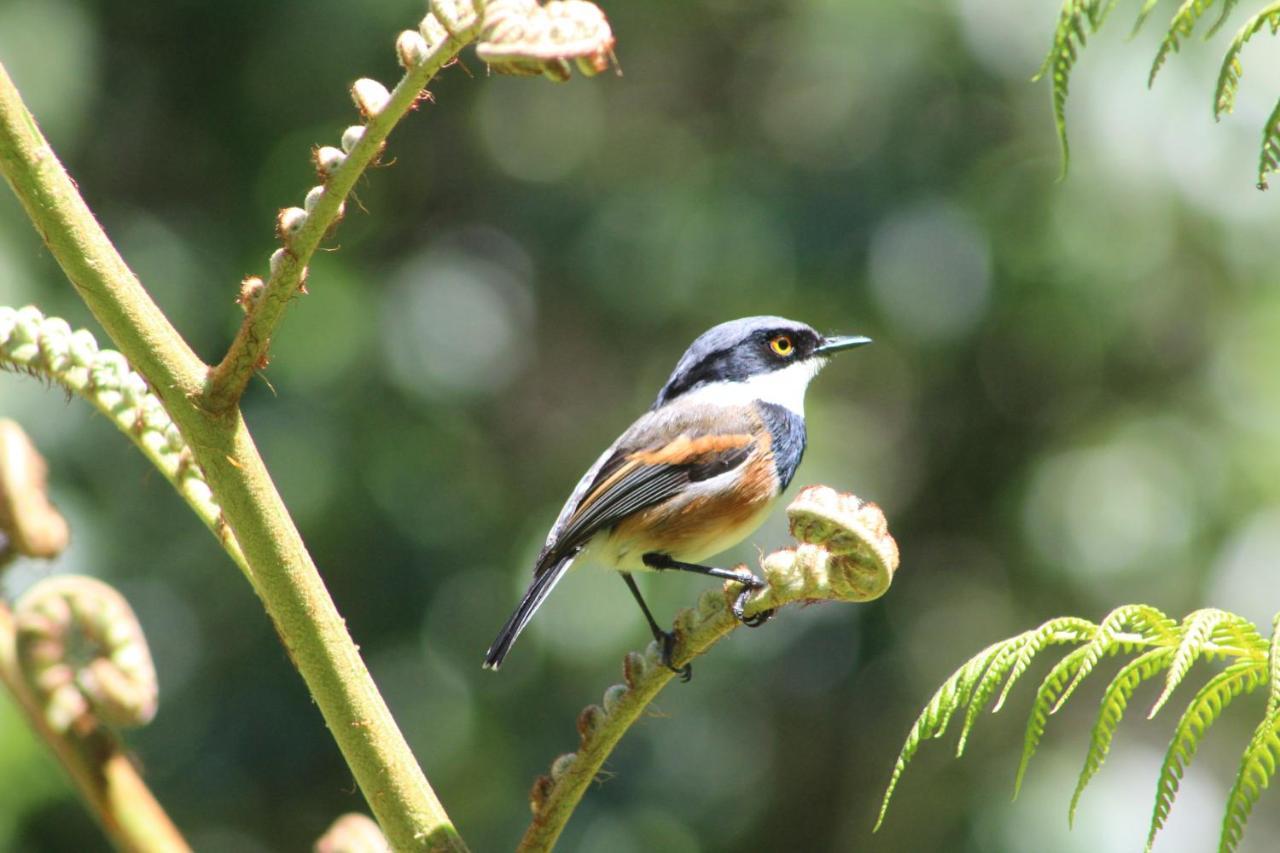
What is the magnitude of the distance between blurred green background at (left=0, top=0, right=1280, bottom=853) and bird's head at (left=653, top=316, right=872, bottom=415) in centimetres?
56

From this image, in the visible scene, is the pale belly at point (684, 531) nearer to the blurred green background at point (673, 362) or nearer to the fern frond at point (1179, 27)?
the blurred green background at point (673, 362)

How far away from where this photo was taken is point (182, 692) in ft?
15.0

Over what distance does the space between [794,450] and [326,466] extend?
1.74m

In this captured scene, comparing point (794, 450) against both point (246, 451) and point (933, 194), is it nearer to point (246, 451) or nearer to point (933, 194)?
point (933, 194)

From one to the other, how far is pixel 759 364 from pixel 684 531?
0.75 meters

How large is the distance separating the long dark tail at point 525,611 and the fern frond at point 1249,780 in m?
1.95

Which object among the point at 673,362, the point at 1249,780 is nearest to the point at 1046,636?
the point at 1249,780

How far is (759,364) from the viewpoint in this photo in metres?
4.21

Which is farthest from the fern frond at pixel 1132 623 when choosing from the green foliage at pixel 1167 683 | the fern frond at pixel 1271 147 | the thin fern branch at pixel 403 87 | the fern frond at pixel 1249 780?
the thin fern branch at pixel 403 87

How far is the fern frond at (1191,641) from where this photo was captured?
3.43 ft

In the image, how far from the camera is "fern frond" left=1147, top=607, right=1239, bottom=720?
1045 millimetres

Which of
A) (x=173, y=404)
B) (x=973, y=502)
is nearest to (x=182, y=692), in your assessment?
(x=973, y=502)

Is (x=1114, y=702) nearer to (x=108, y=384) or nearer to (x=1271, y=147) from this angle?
(x=1271, y=147)

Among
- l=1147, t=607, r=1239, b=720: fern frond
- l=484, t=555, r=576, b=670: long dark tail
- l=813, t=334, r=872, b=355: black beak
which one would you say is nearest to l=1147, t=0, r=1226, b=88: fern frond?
l=1147, t=607, r=1239, b=720: fern frond
